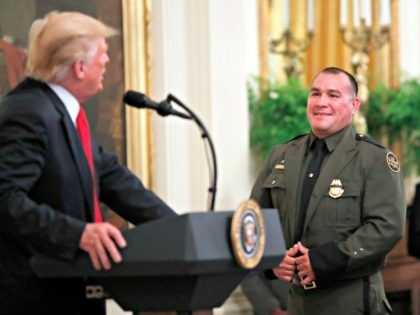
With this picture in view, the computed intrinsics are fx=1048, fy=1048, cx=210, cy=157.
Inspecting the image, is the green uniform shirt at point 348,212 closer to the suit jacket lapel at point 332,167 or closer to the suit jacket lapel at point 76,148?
the suit jacket lapel at point 332,167

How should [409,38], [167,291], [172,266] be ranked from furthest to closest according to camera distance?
[409,38] → [167,291] → [172,266]

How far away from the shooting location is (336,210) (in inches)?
171

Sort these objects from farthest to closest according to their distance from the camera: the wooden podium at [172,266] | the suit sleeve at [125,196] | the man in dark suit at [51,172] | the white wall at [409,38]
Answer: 1. the white wall at [409,38]
2. the suit sleeve at [125,196]
3. the man in dark suit at [51,172]
4. the wooden podium at [172,266]

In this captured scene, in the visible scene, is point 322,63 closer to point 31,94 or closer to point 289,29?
point 289,29

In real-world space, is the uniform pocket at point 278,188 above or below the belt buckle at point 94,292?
Answer: above

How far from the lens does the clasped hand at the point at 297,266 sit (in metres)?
4.29

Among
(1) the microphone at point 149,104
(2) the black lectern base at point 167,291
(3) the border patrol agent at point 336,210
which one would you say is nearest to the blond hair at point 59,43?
(1) the microphone at point 149,104

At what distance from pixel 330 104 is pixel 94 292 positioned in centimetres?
181

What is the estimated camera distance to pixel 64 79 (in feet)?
10.1

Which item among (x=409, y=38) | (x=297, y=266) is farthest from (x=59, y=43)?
(x=409, y=38)

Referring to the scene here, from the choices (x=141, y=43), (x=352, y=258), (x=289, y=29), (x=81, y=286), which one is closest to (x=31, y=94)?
(x=81, y=286)

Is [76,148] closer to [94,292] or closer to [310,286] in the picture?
[94,292]

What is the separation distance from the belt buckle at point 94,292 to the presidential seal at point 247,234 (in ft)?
1.55

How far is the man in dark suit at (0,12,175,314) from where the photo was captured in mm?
2789
